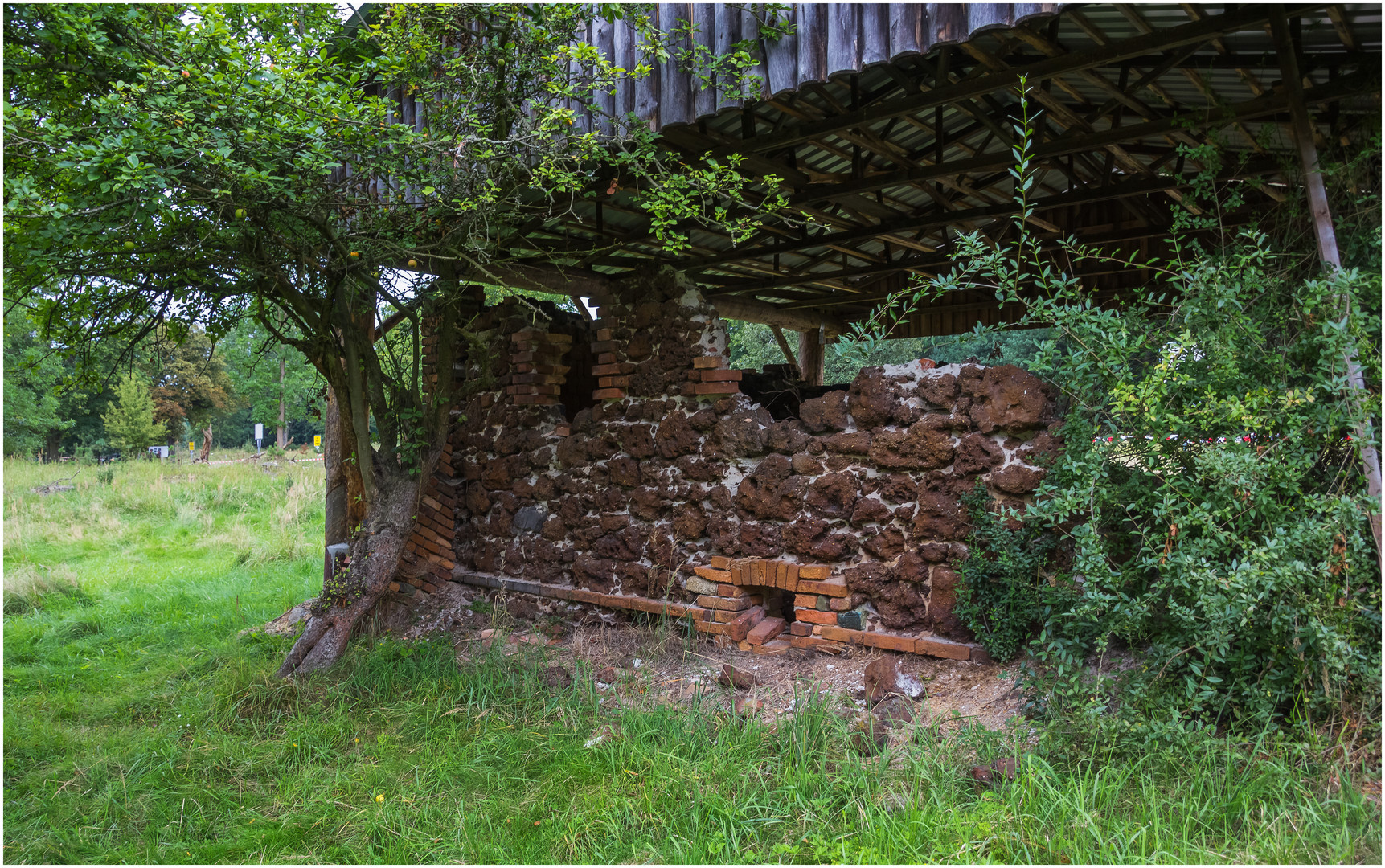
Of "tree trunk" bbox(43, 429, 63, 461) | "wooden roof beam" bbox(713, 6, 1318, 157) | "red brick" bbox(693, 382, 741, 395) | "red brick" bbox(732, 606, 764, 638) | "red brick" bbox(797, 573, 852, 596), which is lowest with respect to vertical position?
"red brick" bbox(732, 606, 764, 638)

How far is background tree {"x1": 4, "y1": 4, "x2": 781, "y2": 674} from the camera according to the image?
387 centimetres

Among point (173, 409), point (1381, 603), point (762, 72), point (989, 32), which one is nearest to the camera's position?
point (1381, 603)

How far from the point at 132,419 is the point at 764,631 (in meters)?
25.1

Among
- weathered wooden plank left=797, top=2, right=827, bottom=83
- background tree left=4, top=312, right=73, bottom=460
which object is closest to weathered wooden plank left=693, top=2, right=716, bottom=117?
weathered wooden plank left=797, top=2, right=827, bottom=83

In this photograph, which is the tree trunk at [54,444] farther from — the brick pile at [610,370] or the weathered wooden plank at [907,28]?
the weathered wooden plank at [907,28]

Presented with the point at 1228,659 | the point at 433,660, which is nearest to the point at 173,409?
the point at 433,660

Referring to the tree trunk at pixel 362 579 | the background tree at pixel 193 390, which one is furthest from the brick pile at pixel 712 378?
the background tree at pixel 193 390

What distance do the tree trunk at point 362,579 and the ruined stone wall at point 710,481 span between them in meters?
1.04

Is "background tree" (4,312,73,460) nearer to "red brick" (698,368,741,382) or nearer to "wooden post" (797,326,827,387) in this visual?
"wooden post" (797,326,827,387)

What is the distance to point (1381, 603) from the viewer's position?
292 cm

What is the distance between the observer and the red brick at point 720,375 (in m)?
5.84

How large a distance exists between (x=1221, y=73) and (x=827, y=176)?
9.98ft

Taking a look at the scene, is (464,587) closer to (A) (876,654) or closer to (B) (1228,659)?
(A) (876,654)

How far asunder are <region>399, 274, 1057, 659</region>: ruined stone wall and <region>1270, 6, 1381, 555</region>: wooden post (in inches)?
54.8
